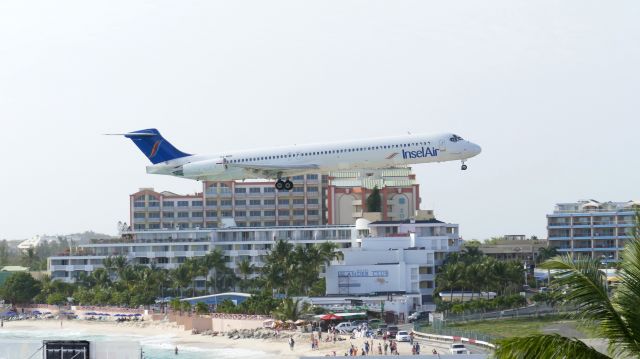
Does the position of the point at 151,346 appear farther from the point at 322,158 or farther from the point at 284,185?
the point at 322,158

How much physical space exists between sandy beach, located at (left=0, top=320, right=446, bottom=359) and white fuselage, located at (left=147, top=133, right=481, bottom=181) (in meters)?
14.7

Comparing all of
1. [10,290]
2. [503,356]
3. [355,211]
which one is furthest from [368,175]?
[503,356]

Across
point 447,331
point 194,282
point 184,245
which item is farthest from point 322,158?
point 184,245

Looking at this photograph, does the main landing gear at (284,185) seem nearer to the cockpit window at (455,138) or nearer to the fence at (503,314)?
the cockpit window at (455,138)

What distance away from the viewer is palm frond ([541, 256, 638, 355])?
16.2m

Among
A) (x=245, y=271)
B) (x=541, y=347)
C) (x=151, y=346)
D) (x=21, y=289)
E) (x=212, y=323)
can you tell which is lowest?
(x=151, y=346)

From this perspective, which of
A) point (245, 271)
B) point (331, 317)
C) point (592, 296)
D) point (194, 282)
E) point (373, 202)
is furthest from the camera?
point (373, 202)

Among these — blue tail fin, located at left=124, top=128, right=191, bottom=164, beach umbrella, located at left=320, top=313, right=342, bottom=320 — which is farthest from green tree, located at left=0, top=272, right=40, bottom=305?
blue tail fin, located at left=124, top=128, right=191, bottom=164

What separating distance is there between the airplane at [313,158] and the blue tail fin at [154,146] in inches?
3.2

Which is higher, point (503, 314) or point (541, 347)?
point (541, 347)

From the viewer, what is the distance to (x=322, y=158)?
3376 inches

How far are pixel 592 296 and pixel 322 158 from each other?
6967 cm

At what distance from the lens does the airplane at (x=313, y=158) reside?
84.8m

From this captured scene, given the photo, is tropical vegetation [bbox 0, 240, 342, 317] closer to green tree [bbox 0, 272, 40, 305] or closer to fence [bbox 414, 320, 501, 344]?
green tree [bbox 0, 272, 40, 305]
